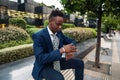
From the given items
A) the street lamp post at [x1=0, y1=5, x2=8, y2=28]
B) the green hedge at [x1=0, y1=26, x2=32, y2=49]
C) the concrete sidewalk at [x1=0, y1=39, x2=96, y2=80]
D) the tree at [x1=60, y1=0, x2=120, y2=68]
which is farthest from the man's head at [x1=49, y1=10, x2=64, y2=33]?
the street lamp post at [x1=0, y1=5, x2=8, y2=28]

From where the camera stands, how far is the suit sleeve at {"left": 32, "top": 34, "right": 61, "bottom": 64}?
2176 mm

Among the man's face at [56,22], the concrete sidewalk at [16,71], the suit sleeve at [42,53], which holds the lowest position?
the concrete sidewalk at [16,71]

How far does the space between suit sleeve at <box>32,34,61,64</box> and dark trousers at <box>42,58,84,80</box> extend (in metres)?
0.21

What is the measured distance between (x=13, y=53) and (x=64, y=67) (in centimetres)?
404

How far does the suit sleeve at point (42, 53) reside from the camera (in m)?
2.18

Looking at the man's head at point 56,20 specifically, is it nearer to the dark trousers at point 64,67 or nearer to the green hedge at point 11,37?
the dark trousers at point 64,67

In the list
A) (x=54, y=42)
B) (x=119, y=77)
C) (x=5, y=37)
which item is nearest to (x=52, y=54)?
(x=54, y=42)

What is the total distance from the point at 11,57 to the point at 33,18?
90.8 feet

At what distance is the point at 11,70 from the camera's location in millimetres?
5359

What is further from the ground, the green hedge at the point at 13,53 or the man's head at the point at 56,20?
the man's head at the point at 56,20

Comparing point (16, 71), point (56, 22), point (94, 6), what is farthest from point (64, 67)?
point (94, 6)

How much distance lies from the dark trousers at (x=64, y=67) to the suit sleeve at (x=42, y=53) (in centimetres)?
21

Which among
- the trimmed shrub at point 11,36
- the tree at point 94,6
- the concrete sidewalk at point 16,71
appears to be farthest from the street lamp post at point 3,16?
the tree at point 94,6

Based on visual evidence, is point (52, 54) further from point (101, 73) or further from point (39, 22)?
point (39, 22)
